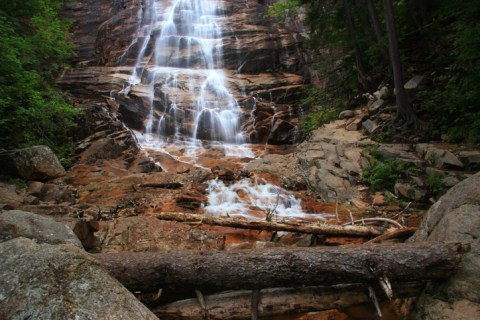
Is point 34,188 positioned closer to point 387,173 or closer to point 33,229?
point 33,229

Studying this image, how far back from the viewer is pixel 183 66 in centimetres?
2228

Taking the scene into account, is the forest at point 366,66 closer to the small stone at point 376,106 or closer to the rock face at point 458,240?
the small stone at point 376,106

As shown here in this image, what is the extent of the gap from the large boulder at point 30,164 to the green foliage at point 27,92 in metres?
1.01

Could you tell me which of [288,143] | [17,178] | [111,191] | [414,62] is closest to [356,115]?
[414,62]

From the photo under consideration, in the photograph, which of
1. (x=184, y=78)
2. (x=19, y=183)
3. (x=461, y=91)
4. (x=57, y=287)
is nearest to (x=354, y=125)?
(x=461, y=91)

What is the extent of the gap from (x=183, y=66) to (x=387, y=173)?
1783 centimetres

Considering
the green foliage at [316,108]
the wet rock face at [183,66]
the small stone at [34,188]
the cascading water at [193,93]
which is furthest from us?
the wet rock face at [183,66]

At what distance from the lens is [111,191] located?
29.0 ft

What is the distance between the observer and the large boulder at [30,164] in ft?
27.6

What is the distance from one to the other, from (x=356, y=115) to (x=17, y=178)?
41.4 feet

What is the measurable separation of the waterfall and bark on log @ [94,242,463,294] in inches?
461

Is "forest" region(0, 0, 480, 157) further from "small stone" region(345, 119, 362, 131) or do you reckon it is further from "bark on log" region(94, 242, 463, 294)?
"bark on log" region(94, 242, 463, 294)

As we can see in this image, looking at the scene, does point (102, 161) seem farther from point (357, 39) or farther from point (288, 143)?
point (357, 39)

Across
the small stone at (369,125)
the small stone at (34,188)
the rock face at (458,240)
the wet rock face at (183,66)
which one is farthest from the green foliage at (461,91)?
the small stone at (34,188)
